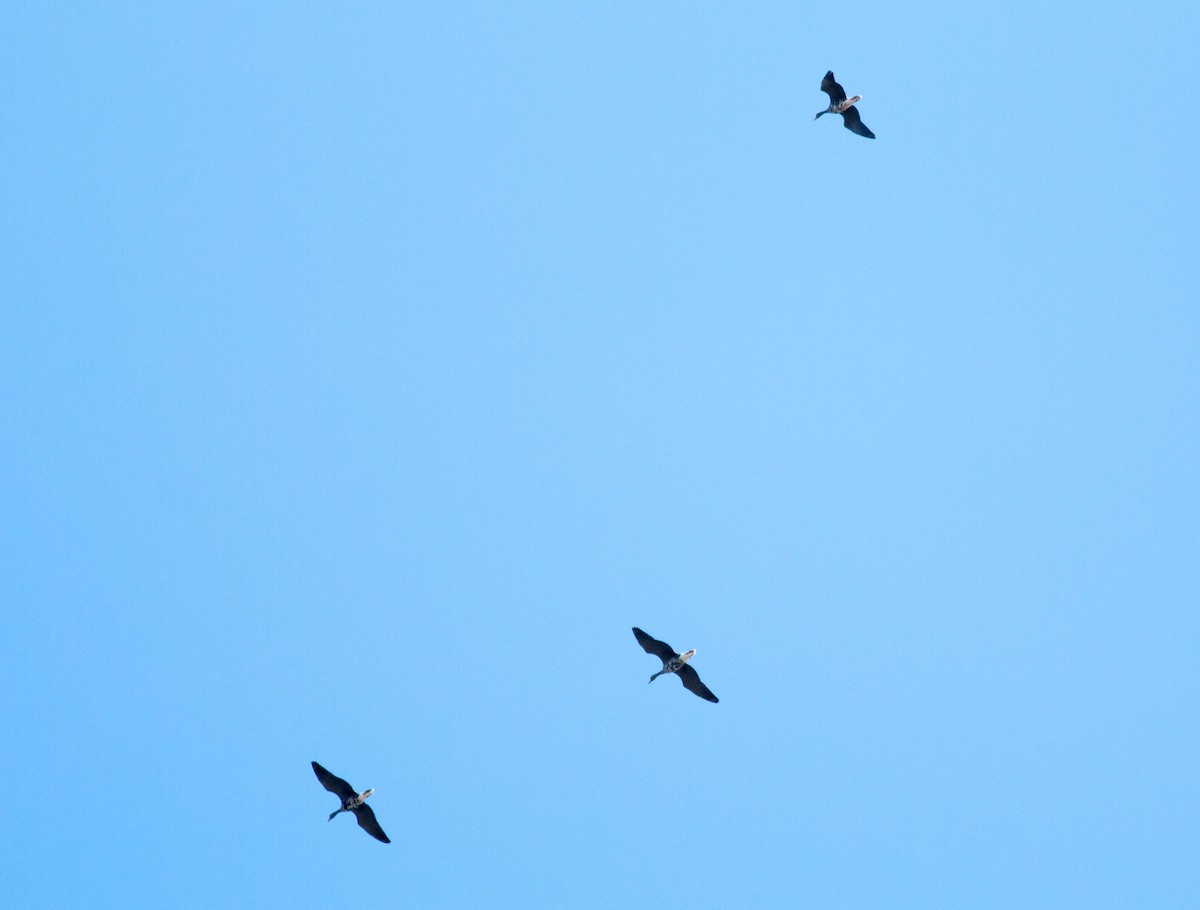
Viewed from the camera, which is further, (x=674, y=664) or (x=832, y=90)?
(x=832, y=90)

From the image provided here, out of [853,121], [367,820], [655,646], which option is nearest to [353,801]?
[367,820]

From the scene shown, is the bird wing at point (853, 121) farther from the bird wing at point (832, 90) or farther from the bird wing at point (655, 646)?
the bird wing at point (655, 646)

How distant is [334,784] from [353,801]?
2.81 ft

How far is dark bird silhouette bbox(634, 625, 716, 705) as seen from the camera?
55531 mm

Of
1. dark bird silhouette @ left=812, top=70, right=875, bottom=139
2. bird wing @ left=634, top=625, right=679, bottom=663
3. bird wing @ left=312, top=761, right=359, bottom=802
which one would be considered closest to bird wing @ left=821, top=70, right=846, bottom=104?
dark bird silhouette @ left=812, top=70, right=875, bottom=139

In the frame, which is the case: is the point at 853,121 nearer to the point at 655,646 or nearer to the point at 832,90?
the point at 832,90

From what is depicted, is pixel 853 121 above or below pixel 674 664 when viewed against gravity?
above

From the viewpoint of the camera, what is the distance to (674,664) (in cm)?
5553

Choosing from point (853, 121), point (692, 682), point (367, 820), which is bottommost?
point (367, 820)

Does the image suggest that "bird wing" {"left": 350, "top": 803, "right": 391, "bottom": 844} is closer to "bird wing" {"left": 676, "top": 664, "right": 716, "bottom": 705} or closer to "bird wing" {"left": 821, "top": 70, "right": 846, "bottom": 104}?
"bird wing" {"left": 676, "top": 664, "right": 716, "bottom": 705}

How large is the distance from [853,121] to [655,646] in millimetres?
19305

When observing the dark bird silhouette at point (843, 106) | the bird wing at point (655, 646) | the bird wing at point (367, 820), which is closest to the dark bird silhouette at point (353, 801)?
the bird wing at point (367, 820)

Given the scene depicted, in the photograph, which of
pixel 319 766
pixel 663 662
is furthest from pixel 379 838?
pixel 663 662

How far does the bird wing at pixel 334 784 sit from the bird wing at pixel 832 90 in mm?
28196
